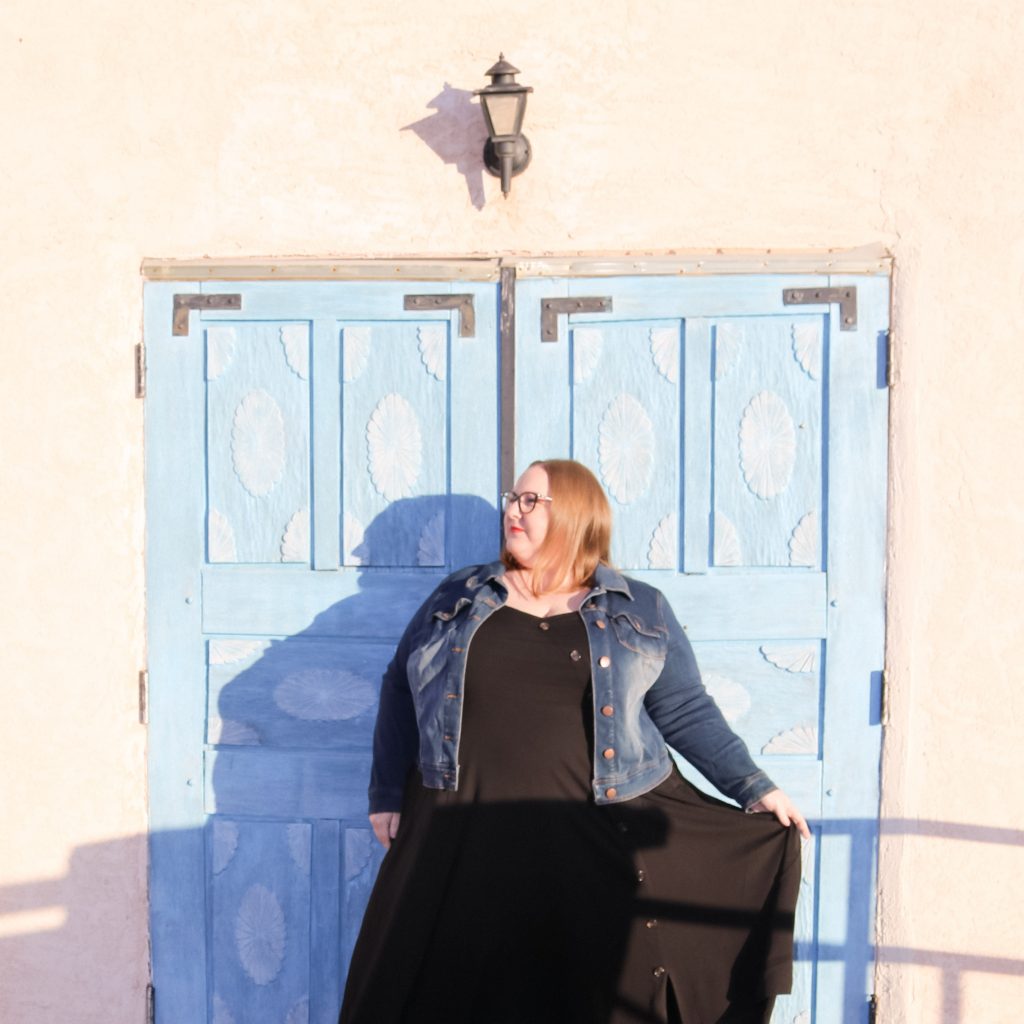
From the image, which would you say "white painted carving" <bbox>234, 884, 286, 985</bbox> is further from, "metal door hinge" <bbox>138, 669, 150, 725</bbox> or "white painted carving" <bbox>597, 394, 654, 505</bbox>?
"white painted carving" <bbox>597, 394, 654, 505</bbox>

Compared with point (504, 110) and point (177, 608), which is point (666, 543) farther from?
point (177, 608)

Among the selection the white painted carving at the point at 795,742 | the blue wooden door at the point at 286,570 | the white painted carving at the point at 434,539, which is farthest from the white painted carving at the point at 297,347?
the white painted carving at the point at 795,742

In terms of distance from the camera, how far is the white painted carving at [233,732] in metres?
3.42

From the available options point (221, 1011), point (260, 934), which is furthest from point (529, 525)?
point (221, 1011)

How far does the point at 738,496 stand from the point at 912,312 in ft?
2.50

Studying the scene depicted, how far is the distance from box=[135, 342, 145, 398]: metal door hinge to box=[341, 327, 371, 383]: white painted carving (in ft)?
2.12

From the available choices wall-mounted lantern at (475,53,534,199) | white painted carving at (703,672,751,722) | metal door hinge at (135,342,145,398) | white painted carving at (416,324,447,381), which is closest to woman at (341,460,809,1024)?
white painted carving at (703,672,751,722)

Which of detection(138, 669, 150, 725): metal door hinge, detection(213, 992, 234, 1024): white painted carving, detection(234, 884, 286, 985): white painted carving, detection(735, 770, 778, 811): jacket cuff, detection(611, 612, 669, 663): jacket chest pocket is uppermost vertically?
detection(611, 612, 669, 663): jacket chest pocket

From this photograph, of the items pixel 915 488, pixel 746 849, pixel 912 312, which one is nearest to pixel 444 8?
pixel 912 312

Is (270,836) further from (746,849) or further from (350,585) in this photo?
(746,849)

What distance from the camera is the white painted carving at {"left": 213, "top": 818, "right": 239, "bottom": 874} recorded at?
3428 millimetres

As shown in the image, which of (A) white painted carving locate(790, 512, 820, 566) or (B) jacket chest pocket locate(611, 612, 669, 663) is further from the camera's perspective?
(A) white painted carving locate(790, 512, 820, 566)

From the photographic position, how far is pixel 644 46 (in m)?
3.29

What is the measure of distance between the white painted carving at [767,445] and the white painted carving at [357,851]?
64.5 inches
